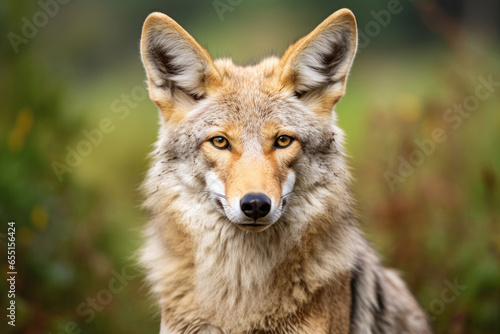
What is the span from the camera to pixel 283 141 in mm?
3463

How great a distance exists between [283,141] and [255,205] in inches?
23.4

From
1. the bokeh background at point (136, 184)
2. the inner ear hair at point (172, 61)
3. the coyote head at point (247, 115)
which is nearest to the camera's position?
the coyote head at point (247, 115)

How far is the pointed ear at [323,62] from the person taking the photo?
3575mm

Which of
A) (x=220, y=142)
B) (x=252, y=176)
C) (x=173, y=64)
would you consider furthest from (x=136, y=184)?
(x=252, y=176)

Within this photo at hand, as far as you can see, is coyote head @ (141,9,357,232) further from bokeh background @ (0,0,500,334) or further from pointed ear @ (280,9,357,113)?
bokeh background @ (0,0,500,334)

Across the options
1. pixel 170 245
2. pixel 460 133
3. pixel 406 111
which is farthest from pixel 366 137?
pixel 170 245

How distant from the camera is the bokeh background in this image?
5168 millimetres

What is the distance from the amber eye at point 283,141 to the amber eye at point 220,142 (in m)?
0.31

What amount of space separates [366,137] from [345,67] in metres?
3.65

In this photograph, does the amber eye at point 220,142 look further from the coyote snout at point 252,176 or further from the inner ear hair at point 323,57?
the inner ear hair at point 323,57

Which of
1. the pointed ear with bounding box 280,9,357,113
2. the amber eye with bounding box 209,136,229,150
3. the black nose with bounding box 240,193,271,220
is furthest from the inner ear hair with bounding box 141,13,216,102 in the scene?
the black nose with bounding box 240,193,271,220

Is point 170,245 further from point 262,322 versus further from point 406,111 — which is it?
point 406,111

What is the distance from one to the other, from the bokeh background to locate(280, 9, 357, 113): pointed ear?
2.61 feet

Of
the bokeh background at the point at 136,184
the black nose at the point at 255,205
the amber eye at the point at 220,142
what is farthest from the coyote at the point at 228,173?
the bokeh background at the point at 136,184
